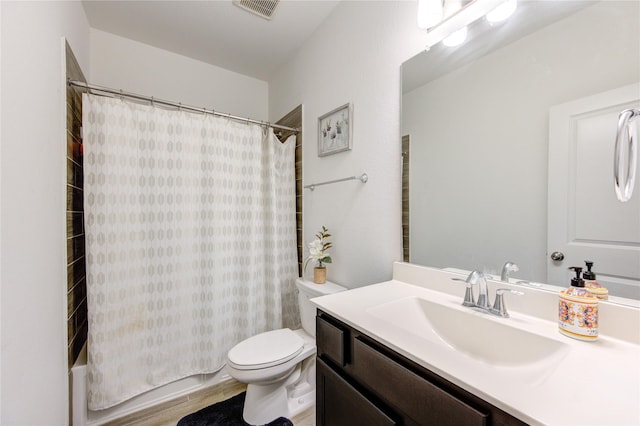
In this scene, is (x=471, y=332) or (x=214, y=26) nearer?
(x=471, y=332)

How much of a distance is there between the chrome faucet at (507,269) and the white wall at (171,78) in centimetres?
237

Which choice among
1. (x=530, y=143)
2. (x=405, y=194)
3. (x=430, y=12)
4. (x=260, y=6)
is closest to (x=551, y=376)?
(x=530, y=143)

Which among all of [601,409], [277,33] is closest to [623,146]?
[601,409]

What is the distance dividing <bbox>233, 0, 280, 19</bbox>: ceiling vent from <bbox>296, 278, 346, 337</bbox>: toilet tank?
5.84ft

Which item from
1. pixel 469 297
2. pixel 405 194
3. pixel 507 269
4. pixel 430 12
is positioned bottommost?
pixel 469 297

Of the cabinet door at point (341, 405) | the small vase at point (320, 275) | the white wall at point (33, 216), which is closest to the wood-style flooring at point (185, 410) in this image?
the white wall at point (33, 216)

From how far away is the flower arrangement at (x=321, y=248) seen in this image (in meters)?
1.65

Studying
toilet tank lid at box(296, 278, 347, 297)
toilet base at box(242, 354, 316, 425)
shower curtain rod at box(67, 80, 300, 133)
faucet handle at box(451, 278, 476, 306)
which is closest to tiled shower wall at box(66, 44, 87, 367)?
shower curtain rod at box(67, 80, 300, 133)

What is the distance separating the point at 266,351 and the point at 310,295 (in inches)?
15.7

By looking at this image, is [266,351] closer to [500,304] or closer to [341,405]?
[341,405]

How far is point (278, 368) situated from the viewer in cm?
130

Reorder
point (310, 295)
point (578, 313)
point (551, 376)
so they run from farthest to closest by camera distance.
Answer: point (310, 295)
point (578, 313)
point (551, 376)

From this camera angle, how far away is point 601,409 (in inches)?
16.8

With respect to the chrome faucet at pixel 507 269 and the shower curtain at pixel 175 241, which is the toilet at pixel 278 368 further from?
the chrome faucet at pixel 507 269
